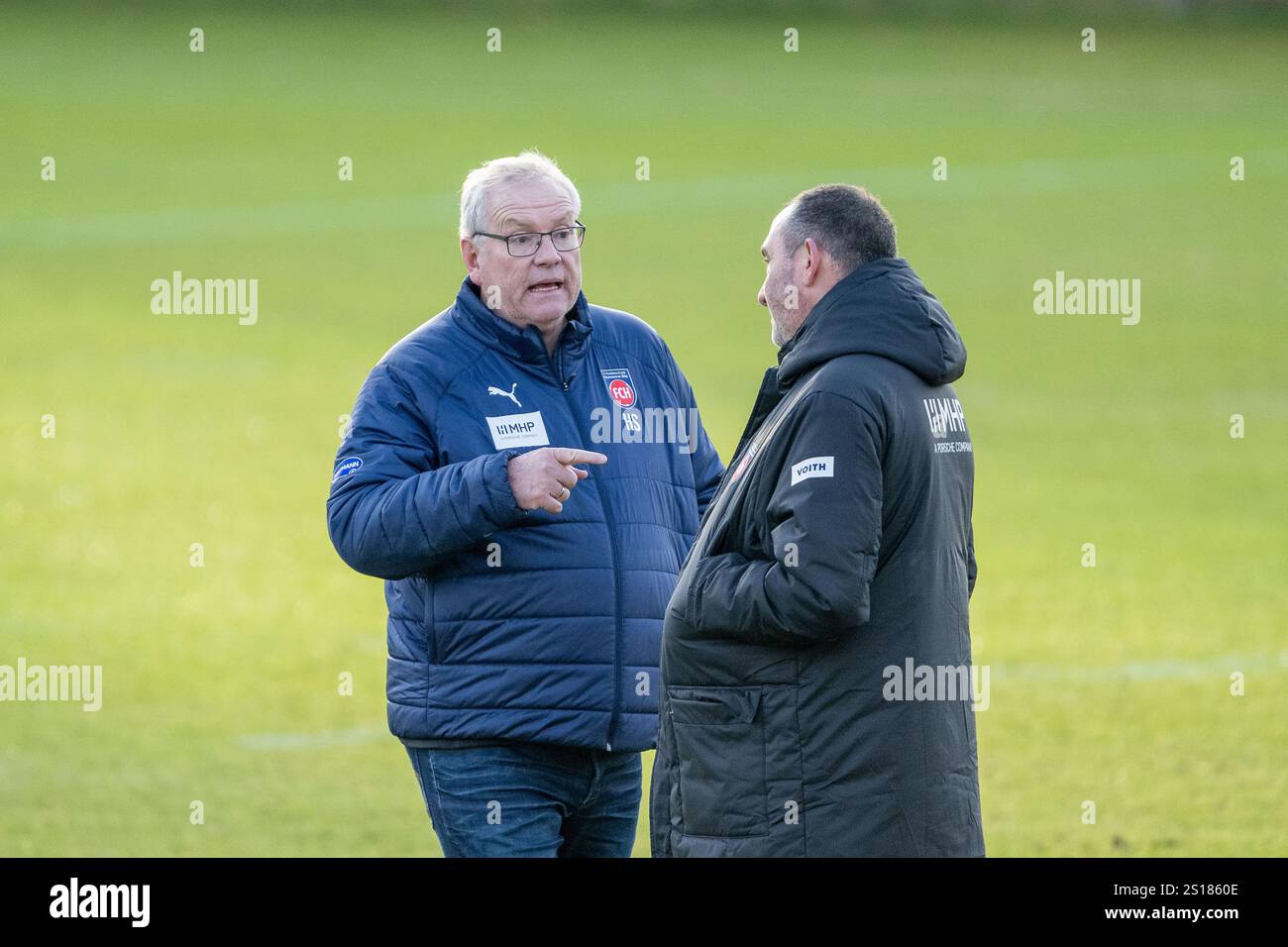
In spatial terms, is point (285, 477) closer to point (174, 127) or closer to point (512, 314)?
point (512, 314)

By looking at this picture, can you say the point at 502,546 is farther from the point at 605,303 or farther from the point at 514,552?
the point at 605,303

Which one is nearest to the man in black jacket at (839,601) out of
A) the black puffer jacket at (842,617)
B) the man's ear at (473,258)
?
the black puffer jacket at (842,617)

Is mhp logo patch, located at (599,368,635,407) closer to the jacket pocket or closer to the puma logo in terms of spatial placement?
the puma logo

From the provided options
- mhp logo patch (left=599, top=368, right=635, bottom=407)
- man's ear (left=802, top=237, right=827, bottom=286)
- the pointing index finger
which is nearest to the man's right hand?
the pointing index finger

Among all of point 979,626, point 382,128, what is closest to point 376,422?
point 979,626

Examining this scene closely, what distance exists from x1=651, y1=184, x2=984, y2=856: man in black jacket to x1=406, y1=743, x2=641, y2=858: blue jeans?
50 cm

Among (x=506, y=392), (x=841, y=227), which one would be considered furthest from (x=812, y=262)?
(x=506, y=392)

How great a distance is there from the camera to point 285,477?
50.1 ft

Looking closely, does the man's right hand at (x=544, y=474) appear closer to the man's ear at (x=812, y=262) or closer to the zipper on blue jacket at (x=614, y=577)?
the zipper on blue jacket at (x=614, y=577)

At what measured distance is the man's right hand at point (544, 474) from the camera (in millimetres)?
4391

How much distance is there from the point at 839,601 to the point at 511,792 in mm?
1131

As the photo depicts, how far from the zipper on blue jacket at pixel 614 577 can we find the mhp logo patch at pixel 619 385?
0.46ft

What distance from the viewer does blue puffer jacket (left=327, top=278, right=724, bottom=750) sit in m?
4.57

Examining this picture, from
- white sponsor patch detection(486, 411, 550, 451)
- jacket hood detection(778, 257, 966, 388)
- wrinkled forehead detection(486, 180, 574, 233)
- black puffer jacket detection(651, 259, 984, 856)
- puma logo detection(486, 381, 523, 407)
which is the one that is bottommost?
black puffer jacket detection(651, 259, 984, 856)
